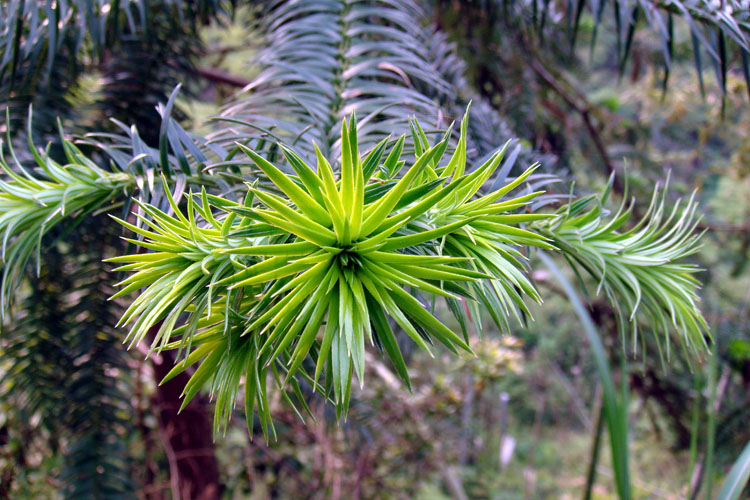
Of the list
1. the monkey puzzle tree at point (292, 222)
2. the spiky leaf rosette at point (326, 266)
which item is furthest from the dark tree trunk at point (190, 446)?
the spiky leaf rosette at point (326, 266)

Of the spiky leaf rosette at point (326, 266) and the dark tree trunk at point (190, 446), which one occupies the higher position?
the spiky leaf rosette at point (326, 266)

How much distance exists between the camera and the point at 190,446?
171 centimetres

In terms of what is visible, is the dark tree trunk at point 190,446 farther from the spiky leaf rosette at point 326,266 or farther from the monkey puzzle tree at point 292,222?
the spiky leaf rosette at point 326,266

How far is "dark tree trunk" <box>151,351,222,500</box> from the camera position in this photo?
1579mm

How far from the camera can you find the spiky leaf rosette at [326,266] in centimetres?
40

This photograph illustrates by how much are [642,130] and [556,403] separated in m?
5.77

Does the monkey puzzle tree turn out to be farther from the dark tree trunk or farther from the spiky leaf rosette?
the dark tree trunk

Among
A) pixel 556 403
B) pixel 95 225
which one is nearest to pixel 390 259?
pixel 95 225

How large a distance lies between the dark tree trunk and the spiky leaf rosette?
1181 mm

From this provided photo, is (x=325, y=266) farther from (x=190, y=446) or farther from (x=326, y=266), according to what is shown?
(x=190, y=446)

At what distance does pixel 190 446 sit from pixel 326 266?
157 centimetres

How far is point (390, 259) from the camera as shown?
418 millimetres

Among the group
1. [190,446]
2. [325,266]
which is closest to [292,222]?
[325,266]

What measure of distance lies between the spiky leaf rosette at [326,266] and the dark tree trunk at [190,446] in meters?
1.18
